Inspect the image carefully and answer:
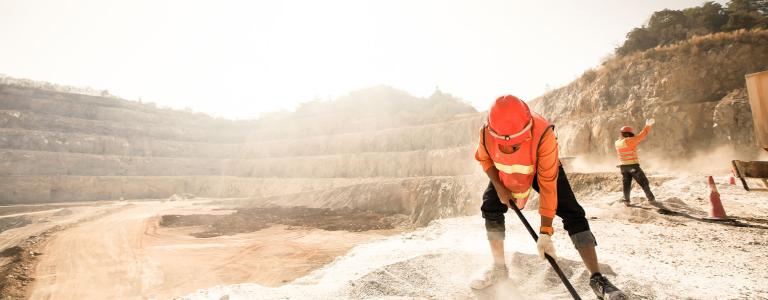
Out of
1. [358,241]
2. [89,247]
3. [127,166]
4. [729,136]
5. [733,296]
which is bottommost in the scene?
[358,241]

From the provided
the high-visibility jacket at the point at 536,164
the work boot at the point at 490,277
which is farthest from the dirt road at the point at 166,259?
the high-visibility jacket at the point at 536,164

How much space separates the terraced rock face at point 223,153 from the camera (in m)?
30.2

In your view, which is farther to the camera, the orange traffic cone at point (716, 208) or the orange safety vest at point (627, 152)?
the orange safety vest at point (627, 152)

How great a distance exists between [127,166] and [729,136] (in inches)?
2114

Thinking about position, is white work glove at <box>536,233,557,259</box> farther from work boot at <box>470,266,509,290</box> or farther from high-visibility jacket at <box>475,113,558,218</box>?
work boot at <box>470,266,509,290</box>

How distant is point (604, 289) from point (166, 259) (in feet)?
41.7

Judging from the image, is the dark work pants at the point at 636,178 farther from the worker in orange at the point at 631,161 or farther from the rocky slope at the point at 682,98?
the rocky slope at the point at 682,98

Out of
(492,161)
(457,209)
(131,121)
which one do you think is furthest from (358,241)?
(131,121)

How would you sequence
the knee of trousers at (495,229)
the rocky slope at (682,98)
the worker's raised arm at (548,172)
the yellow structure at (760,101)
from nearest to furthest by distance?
1. the worker's raised arm at (548,172)
2. the knee of trousers at (495,229)
3. the yellow structure at (760,101)
4. the rocky slope at (682,98)

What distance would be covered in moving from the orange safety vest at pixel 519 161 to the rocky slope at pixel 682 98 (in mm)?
15388

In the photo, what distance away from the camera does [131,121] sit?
45.6 meters

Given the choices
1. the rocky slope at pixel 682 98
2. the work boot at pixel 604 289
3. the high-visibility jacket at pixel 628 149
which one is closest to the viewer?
the work boot at pixel 604 289

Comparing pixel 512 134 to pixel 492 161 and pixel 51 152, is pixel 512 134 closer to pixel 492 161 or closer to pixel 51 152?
pixel 492 161

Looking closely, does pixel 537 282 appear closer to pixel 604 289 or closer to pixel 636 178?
pixel 604 289
